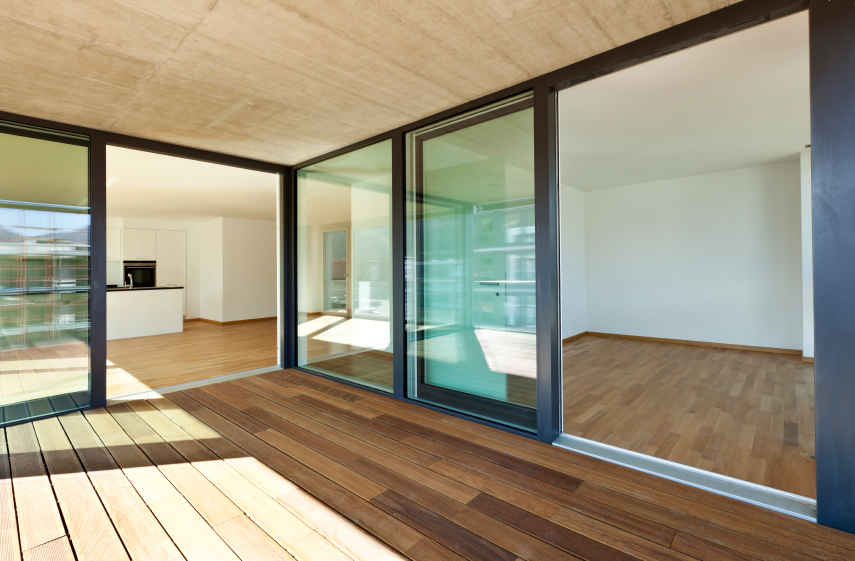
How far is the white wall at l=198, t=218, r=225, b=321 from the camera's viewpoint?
10.2 m

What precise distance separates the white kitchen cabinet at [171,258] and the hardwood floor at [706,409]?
9.92m

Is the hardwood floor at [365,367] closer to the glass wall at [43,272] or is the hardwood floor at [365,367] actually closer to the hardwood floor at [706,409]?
the hardwood floor at [706,409]

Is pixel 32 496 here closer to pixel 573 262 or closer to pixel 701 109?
pixel 701 109

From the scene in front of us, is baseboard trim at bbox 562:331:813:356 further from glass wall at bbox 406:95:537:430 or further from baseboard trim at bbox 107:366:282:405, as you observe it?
baseboard trim at bbox 107:366:282:405

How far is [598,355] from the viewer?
19.7ft

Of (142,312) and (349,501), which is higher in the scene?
(142,312)

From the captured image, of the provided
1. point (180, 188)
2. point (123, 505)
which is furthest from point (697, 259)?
point (180, 188)

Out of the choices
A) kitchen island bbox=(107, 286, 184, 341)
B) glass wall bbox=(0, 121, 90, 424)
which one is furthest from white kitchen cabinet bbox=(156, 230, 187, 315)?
glass wall bbox=(0, 121, 90, 424)

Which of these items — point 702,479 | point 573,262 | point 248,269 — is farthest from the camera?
point 248,269

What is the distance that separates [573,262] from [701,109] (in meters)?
3.67

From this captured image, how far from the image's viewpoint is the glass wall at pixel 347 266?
4168mm

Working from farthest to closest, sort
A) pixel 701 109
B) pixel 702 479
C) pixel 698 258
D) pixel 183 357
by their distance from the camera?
pixel 698 258
pixel 183 357
pixel 701 109
pixel 702 479

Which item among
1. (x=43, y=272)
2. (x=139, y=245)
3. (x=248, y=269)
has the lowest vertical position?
(x=43, y=272)

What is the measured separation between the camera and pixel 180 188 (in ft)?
22.7
